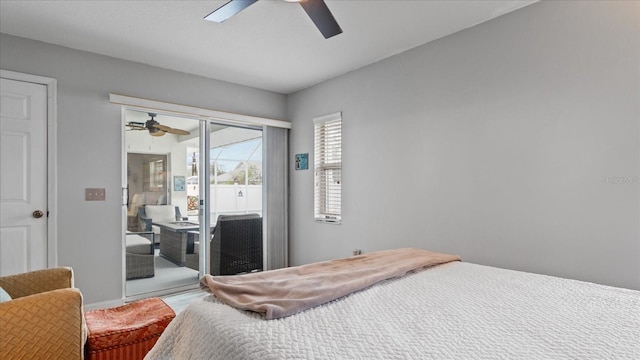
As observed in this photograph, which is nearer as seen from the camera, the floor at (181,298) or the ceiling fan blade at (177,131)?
the floor at (181,298)

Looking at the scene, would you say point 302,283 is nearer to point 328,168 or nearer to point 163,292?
point 328,168

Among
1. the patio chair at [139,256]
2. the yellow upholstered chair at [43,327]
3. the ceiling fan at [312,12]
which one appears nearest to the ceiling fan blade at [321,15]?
the ceiling fan at [312,12]

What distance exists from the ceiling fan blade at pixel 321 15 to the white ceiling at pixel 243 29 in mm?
298

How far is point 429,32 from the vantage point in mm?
2898

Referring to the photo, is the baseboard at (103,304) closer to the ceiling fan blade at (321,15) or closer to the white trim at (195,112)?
the white trim at (195,112)

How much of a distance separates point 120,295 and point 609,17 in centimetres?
458

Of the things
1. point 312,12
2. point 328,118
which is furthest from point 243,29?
point 328,118

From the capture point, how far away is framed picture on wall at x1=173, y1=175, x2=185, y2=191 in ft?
12.6

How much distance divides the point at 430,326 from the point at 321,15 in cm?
183

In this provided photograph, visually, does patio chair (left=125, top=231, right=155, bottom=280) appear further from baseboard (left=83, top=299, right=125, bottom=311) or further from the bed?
the bed

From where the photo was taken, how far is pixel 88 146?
3.26m

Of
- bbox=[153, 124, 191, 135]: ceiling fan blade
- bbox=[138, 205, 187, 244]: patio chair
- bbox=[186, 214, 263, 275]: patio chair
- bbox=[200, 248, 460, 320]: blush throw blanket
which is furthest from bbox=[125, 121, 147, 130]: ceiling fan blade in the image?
bbox=[200, 248, 460, 320]: blush throw blanket

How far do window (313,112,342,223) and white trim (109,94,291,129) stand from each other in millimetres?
653

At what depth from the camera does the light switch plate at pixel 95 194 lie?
3246 mm
